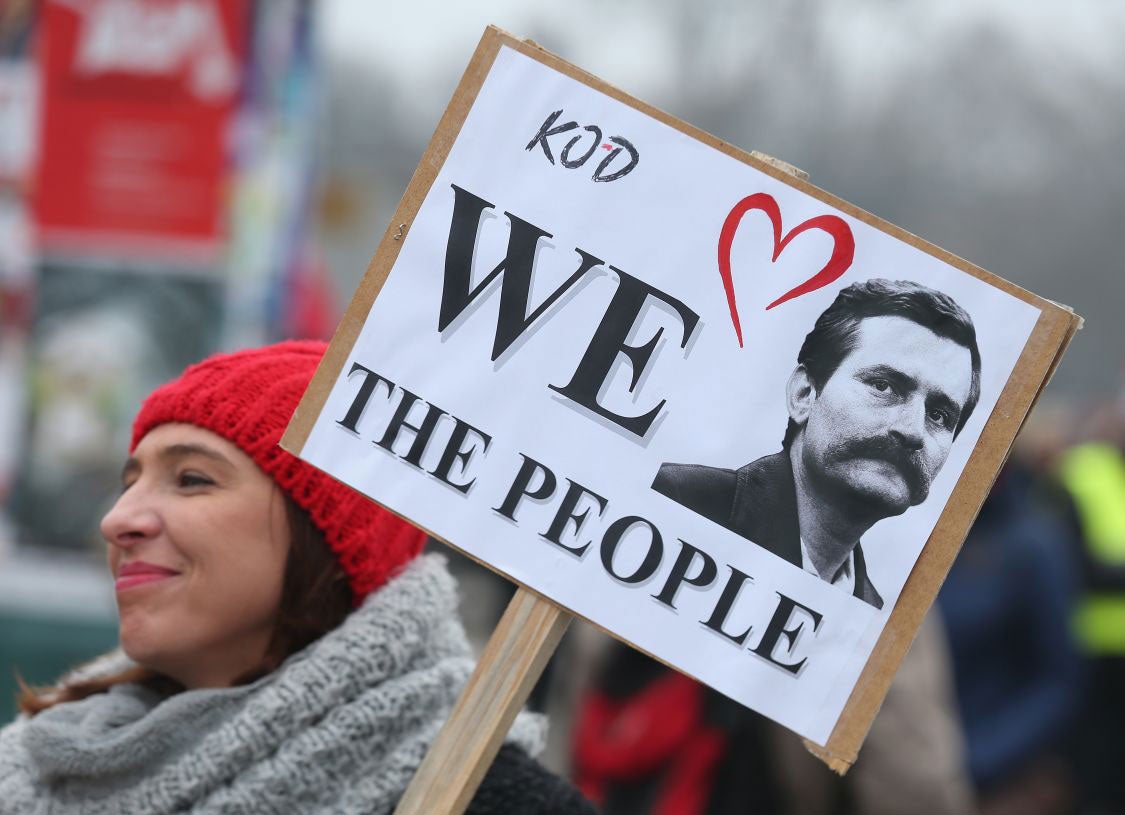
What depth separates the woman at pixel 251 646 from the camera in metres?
2.19

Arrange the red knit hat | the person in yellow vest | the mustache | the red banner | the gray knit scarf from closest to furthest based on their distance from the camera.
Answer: the mustache, the gray knit scarf, the red knit hat, the red banner, the person in yellow vest

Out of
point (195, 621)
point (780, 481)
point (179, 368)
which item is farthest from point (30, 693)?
point (179, 368)

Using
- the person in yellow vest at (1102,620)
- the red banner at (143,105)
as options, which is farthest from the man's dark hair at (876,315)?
the person in yellow vest at (1102,620)

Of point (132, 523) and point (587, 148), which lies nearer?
point (587, 148)

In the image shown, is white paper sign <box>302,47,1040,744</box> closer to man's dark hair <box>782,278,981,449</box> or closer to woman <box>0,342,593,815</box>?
man's dark hair <box>782,278,981,449</box>

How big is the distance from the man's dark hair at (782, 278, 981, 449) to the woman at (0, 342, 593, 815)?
0.69 metres

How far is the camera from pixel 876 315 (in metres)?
1.93

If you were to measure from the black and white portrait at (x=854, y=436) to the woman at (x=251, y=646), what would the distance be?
1.86 feet

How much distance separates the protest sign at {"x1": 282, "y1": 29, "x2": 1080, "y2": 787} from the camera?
1917mm

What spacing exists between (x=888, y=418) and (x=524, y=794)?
29.5 inches

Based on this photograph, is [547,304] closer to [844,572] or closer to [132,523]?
[844,572]

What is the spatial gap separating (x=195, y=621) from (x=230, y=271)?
3.34 meters

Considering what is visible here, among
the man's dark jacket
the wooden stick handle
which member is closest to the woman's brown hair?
the wooden stick handle

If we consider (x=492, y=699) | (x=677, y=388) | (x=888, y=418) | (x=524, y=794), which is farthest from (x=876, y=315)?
(x=524, y=794)
